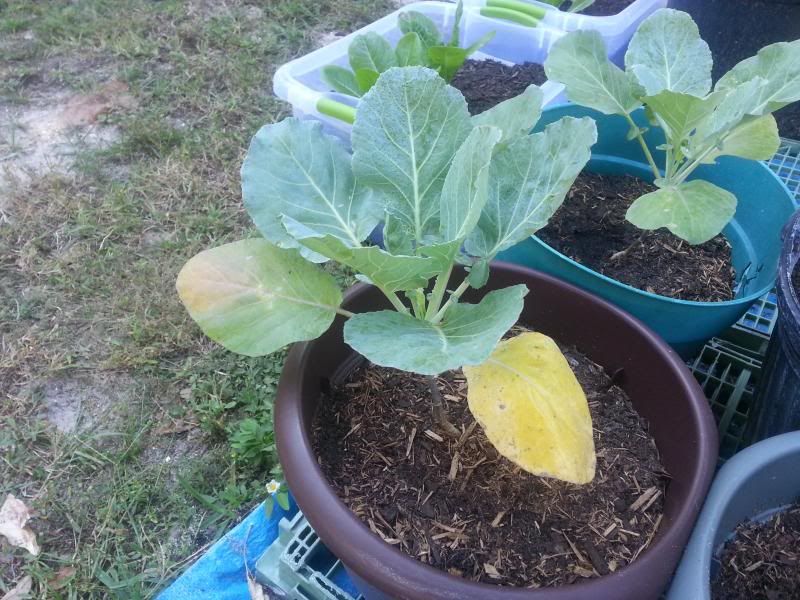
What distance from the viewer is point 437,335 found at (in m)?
0.71

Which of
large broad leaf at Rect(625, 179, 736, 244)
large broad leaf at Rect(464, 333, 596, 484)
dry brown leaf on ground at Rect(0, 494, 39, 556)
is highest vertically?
large broad leaf at Rect(625, 179, 736, 244)

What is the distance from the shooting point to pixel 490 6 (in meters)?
1.83

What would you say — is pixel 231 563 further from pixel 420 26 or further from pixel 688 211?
pixel 420 26

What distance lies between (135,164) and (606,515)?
158cm

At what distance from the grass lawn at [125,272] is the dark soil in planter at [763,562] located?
78cm

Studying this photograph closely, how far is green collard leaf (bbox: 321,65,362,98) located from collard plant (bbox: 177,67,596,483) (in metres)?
0.69

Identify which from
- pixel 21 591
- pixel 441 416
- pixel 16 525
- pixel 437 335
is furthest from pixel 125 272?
pixel 437 335

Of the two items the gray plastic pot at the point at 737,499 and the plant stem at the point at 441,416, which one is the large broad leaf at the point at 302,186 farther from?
the gray plastic pot at the point at 737,499

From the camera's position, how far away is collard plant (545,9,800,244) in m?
0.95

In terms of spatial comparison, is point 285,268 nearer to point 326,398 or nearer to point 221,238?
point 326,398

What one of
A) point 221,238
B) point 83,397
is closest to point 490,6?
point 221,238

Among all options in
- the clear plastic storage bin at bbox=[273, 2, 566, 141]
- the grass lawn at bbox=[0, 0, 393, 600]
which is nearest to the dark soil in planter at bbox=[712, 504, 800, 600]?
the grass lawn at bbox=[0, 0, 393, 600]

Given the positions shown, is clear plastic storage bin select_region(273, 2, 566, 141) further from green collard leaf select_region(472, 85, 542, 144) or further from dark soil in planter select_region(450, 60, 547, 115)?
green collard leaf select_region(472, 85, 542, 144)

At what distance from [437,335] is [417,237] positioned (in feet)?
0.53
